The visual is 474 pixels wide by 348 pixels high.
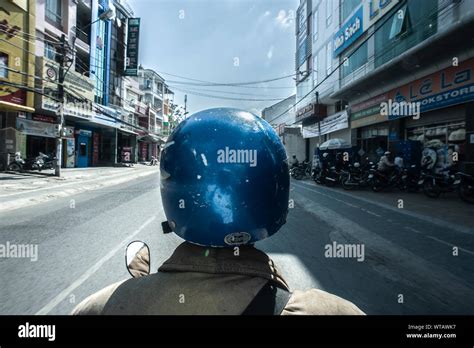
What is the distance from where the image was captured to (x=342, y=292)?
3191mm

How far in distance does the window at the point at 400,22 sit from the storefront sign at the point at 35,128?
20200 mm

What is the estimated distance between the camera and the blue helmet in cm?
115

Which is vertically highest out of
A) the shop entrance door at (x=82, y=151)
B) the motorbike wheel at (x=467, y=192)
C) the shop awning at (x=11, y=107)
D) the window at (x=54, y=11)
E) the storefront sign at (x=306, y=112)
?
the window at (x=54, y=11)

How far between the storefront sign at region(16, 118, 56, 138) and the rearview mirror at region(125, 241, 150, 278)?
2094 centimetres

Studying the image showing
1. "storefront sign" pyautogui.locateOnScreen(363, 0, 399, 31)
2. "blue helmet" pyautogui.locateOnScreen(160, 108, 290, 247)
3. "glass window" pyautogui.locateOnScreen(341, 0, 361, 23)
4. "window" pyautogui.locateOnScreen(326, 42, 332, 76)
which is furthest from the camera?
"window" pyautogui.locateOnScreen(326, 42, 332, 76)

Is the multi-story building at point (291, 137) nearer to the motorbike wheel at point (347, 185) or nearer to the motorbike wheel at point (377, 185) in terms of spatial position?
the motorbike wheel at point (347, 185)

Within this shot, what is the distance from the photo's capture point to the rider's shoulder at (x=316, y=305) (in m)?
0.92

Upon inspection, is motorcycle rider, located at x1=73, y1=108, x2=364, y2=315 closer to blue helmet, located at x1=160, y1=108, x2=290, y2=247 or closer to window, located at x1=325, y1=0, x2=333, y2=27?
blue helmet, located at x1=160, y1=108, x2=290, y2=247

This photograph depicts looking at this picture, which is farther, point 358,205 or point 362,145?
point 362,145

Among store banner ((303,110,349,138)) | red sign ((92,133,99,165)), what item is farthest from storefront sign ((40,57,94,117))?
store banner ((303,110,349,138))

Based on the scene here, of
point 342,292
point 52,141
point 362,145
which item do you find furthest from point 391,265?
point 52,141

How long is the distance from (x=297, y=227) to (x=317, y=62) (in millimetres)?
24293

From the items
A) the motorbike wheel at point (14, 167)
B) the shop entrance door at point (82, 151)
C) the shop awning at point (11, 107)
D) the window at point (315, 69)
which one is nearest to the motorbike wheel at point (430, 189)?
the window at point (315, 69)

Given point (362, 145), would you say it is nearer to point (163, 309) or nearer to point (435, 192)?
point (435, 192)
